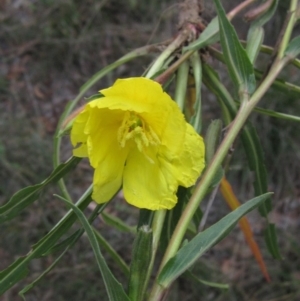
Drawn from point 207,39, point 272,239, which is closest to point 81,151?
point 207,39

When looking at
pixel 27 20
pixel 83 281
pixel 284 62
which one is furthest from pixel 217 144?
pixel 27 20

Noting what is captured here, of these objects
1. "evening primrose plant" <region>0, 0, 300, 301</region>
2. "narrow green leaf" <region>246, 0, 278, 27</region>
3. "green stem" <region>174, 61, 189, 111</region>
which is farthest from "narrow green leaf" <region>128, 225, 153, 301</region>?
"narrow green leaf" <region>246, 0, 278, 27</region>

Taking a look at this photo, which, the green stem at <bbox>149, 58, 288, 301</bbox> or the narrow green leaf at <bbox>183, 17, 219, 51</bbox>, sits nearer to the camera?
the green stem at <bbox>149, 58, 288, 301</bbox>

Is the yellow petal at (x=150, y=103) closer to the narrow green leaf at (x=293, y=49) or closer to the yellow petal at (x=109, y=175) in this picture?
the yellow petal at (x=109, y=175)

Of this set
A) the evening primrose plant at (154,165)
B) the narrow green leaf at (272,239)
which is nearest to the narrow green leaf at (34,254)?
the evening primrose plant at (154,165)

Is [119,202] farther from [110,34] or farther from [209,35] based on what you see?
[209,35]

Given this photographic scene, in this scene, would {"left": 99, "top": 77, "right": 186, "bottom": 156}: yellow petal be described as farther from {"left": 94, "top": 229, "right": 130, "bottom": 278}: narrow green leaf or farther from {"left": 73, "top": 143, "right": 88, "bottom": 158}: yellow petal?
{"left": 94, "top": 229, "right": 130, "bottom": 278}: narrow green leaf
